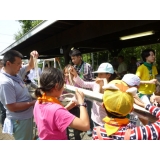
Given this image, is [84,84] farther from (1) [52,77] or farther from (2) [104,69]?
(1) [52,77]

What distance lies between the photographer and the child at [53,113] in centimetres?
101

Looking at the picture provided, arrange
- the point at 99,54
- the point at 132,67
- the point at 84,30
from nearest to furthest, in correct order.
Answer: the point at 84,30
the point at 132,67
the point at 99,54

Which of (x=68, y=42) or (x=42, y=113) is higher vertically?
(x=68, y=42)

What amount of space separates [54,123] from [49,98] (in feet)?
0.56

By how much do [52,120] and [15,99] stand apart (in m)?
0.72

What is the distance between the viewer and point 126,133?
99 centimetres

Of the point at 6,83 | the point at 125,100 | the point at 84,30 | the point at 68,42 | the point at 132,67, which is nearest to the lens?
the point at 125,100

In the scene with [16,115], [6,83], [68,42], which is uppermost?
[68,42]

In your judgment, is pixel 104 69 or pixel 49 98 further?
pixel 104 69

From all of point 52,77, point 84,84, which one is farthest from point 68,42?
point 52,77

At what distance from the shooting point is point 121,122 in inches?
40.5

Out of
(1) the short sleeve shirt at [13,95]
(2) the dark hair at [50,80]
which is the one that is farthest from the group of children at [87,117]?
(1) the short sleeve shirt at [13,95]

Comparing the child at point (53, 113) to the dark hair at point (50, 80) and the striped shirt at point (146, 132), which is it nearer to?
the dark hair at point (50, 80)

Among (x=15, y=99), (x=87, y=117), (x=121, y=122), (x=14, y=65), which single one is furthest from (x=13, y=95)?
(x=121, y=122)
